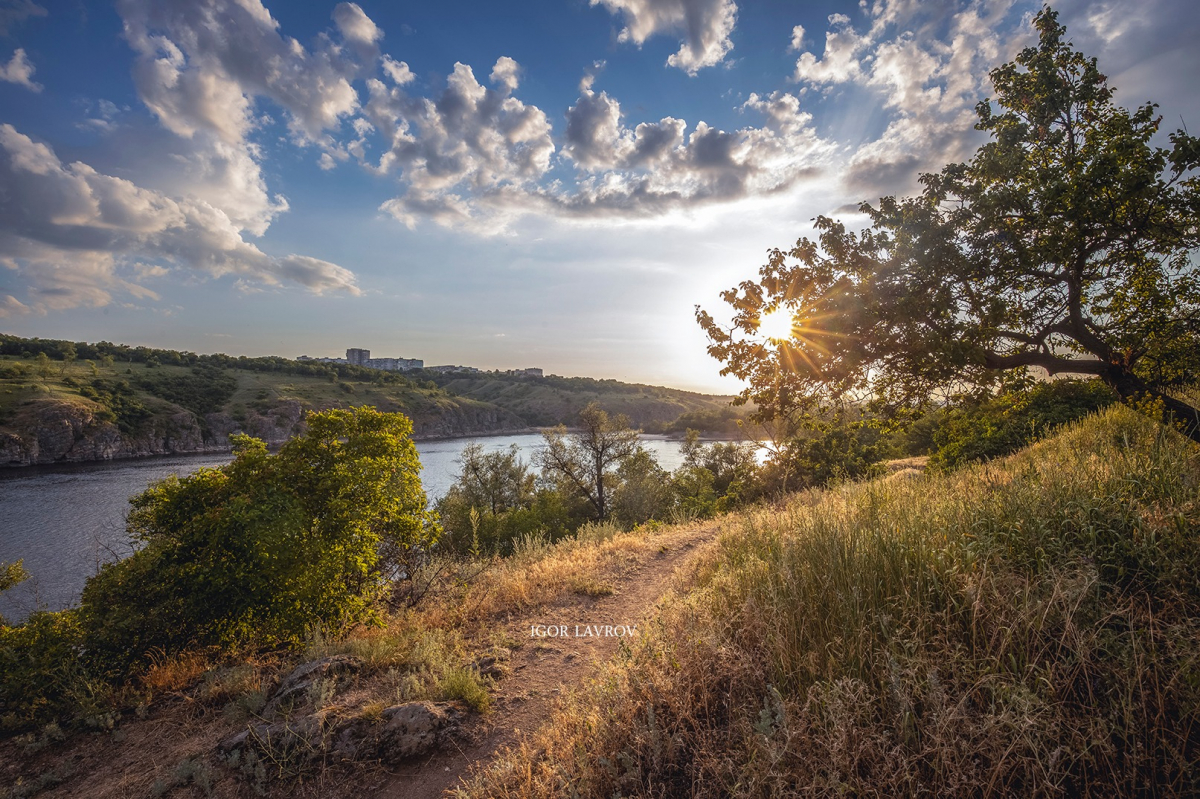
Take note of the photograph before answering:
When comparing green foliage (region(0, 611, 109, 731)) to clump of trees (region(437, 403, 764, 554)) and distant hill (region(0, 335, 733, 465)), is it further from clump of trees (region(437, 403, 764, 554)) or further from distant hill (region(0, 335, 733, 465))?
distant hill (region(0, 335, 733, 465))

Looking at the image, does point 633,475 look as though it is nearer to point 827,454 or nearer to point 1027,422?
point 827,454

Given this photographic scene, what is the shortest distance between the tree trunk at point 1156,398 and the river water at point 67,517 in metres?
12.8

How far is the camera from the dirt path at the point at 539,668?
380 cm

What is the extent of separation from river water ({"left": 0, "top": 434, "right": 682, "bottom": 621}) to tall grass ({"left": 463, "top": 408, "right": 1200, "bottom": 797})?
910cm

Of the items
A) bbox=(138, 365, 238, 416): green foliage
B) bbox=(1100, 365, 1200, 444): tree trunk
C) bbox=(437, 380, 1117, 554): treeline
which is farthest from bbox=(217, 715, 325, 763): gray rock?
bbox=(138, 365, 238, 416): green foliage

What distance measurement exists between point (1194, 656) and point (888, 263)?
20.1 feet

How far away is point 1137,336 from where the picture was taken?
6.08 metres

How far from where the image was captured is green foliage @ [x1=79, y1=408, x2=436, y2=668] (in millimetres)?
7281

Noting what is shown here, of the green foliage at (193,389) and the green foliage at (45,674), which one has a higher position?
the green foliage at (193,389)

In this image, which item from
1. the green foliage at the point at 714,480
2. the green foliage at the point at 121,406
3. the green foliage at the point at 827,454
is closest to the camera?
the green foliage at the point at 827,454

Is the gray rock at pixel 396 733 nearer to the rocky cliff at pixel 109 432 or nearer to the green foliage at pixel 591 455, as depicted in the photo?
the green foliage at pixel 591 455

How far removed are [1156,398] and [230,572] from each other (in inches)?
544

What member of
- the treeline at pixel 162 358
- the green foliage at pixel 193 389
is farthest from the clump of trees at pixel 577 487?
the treeline at pixel 162 358

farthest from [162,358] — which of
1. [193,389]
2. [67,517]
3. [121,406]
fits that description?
[67,517]
